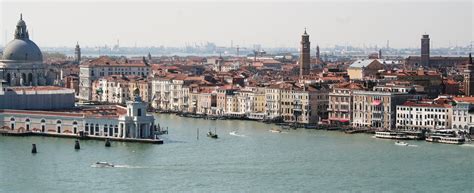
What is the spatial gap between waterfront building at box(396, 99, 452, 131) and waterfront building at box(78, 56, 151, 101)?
34.7 ft

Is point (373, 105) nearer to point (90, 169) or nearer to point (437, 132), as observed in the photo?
point (437, 132)

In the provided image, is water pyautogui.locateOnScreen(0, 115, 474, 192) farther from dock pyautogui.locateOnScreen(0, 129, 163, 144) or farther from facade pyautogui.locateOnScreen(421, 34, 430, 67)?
facade pyautogui.locateOnScreen(421, 34, 430, 67)

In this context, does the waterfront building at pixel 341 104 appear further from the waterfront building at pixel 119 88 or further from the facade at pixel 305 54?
the facade at pixel 305 54

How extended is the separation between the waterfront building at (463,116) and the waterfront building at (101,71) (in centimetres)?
1173

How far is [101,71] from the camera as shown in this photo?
96.8 feet

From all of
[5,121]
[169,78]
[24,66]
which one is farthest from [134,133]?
[169,78]

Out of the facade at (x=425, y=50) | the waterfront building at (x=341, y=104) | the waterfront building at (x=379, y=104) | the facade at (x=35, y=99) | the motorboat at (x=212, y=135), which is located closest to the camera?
the motorboat at (x=212, y=135)

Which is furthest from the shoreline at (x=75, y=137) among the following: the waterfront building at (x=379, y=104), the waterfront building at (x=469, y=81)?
the waterfront building at (x=469, y=81)

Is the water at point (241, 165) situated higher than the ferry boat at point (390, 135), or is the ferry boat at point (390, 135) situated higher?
the ferry boat at point (390, 135)

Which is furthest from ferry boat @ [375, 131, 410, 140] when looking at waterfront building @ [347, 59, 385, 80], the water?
waterfront building @ [347, 59, 385, 80]

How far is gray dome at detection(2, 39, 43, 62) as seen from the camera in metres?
22.1

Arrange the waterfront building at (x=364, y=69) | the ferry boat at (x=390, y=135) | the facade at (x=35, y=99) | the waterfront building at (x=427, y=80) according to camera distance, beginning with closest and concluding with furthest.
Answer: the ferry boat at (x=390, y=135)
the facade at (x=35, y=99)
the waterfront building at (x=427, y=80)
the waterfront building at (x=364, y=69)

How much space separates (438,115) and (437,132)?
105 cm

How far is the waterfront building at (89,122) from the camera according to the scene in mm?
17172
